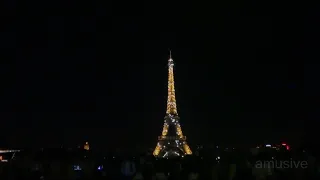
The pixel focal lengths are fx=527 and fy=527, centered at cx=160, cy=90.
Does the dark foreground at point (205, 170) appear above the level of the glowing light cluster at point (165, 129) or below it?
below

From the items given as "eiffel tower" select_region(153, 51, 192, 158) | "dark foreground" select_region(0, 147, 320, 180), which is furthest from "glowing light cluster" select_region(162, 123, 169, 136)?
"dark foreground" select_region(0, 147, 320, 180)

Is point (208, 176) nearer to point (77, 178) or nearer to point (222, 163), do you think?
point (222, 163)

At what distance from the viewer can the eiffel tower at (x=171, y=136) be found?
54.9m

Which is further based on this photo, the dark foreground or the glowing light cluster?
the glowing light cluster

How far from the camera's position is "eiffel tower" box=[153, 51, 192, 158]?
54906 millimetres

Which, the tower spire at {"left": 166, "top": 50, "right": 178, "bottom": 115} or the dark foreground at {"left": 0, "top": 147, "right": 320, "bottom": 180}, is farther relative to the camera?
the tower spire at {"left": 166, "top": 50, "right": 178, "bottom": 115}

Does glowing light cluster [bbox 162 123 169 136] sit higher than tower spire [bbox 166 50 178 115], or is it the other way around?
tower spire [bbox 166 50 178 115]

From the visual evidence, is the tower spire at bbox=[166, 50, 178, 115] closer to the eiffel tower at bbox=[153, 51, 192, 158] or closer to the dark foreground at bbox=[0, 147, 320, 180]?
the eiffel tower at bbox=[153, 51, 192, 158]

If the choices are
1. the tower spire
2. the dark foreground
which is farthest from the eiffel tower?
→ the dark foreground

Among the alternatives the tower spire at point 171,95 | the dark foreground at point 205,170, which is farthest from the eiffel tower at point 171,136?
the dark foreground at point 205,170

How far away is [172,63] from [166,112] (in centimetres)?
554

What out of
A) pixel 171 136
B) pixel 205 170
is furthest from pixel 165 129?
pixel 205 170

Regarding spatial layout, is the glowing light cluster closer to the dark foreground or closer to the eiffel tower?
the eiffel tower

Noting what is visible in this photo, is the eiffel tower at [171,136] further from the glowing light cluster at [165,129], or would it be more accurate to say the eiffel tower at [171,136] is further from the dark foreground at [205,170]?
the dark foreground at [205,170]
